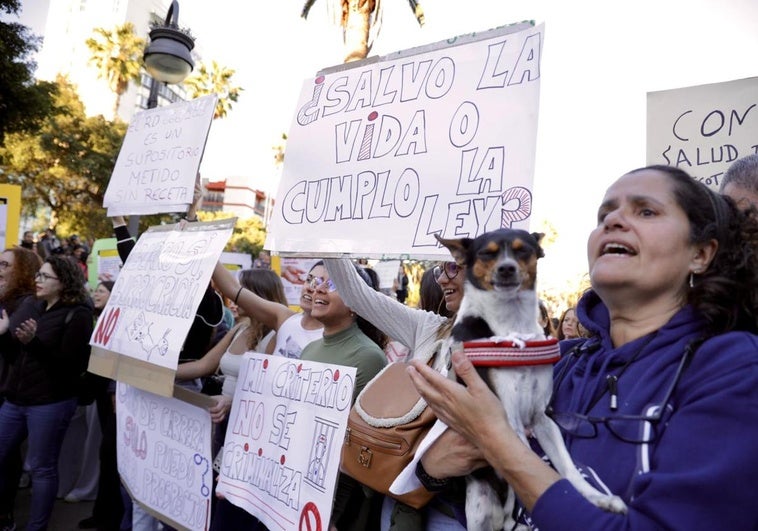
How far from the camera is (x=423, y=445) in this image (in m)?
1.84

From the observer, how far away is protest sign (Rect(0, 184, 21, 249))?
6297 millimetres

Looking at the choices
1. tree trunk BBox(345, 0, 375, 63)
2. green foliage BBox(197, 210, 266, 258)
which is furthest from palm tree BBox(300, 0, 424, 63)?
green foliage BBox(197, 210, 266, 258)

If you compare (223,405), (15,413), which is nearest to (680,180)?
(223,405)

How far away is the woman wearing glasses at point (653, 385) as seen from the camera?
1189 mm

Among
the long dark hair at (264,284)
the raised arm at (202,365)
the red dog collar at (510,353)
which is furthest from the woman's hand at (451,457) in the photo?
the long dark hair at (264,284)

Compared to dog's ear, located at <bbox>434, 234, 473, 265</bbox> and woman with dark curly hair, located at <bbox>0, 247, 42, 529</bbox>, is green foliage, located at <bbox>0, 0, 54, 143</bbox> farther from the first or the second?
dog's ear, located at <bbox>434, 234, 473, 265</bbox>

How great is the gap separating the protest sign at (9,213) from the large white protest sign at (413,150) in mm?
4948

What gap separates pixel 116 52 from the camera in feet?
89.9

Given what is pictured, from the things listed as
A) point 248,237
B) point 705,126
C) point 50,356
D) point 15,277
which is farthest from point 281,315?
point 248,237

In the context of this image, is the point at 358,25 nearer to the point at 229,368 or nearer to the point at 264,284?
the point at 264,284

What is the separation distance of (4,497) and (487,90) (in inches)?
203

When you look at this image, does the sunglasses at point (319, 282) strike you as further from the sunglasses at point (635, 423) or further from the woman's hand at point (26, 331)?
the woman's hand at point (26, 331)

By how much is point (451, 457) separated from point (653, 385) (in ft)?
2.11

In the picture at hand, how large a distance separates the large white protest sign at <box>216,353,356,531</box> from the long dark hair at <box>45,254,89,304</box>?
2.63 m
